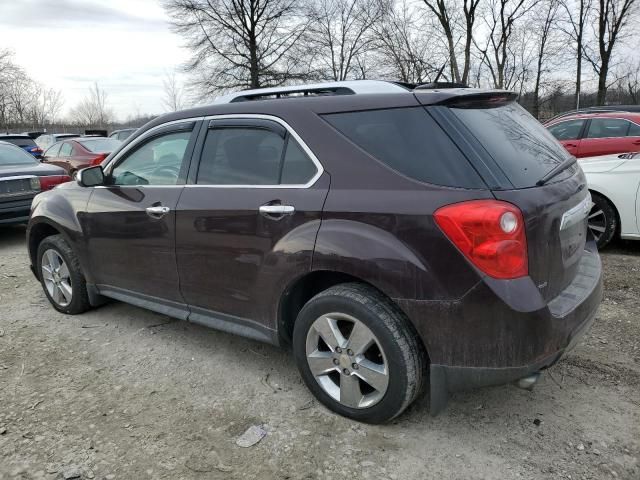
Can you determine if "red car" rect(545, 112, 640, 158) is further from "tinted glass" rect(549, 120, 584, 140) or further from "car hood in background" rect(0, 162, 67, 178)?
"car hood in background" rect(0, 162, 67, 178)

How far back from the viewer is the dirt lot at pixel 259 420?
93.8 inches

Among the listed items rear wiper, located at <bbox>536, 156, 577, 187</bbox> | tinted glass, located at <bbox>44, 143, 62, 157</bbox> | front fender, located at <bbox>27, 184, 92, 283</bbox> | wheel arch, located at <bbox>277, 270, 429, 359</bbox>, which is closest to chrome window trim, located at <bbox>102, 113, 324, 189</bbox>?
front fender, located at <bbox>27, 184, 92, 283</bbox>

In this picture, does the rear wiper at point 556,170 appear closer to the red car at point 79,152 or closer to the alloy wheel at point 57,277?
the alloy wheel at point 57,277

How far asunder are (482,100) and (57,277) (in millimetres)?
3670

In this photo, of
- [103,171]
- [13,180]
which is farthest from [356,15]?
[103,171]

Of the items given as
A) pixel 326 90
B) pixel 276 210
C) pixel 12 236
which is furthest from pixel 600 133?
pixel 12 236

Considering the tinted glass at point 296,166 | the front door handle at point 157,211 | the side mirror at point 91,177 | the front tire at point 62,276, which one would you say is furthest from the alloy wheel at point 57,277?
the tinted glass at point 296,166

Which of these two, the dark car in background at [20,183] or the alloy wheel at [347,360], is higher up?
the dark car in background at [20,183]

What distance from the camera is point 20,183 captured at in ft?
23.8

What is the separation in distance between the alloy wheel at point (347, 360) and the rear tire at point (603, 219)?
4160 millimetres

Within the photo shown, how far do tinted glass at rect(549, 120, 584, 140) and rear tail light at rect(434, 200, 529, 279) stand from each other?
8.28 meters

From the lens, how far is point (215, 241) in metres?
3.02

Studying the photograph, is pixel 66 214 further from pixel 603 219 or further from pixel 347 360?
pixel 603 219

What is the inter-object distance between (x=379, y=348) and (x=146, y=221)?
6.08 ft
